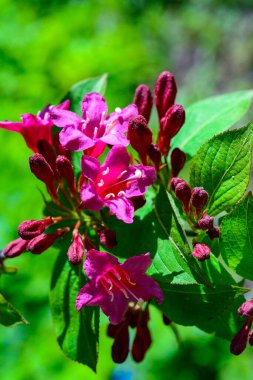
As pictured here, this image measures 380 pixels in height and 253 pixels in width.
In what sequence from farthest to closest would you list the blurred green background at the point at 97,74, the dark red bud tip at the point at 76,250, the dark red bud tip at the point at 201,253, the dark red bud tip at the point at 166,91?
the blurred green background at the point at 97,74 → the dark red bud tip at the point at 166,91 → the dark red bud tip at the point at 76,250 → the dark red bud tip at the point at 201,253

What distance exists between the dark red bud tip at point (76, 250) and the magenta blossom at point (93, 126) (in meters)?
0.20

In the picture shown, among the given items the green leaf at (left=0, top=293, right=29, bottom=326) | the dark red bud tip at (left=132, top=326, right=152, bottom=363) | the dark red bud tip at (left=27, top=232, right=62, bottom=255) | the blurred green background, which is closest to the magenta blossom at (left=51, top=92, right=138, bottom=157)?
the dark red bud tip at (left=27, top=232, right=62, bottom=255)

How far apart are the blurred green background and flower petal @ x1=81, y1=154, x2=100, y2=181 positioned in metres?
0.75

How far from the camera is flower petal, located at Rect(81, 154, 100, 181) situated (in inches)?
46.6

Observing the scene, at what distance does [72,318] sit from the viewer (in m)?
1.38

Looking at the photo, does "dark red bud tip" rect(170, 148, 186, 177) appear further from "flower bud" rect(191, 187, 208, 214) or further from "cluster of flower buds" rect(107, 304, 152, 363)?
"cluster of flower buds" rect(107, 304, 152, 363)

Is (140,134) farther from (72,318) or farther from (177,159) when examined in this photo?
(72,318)

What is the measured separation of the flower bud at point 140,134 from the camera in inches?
48.8

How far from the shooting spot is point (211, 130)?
1.53 m

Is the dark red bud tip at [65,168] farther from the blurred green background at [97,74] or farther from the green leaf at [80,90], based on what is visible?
the blurred green background at [97,74]

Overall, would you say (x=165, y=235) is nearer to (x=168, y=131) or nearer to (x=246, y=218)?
(x=246, y=218)

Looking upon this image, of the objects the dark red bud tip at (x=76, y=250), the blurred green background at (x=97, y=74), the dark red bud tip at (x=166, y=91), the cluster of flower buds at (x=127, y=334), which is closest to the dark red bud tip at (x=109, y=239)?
the dark red bud tip at (x=76, y=250)

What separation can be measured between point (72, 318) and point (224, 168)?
21.4 inches

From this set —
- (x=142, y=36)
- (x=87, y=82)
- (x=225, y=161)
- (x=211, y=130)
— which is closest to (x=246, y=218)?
(x=225, y=161)
